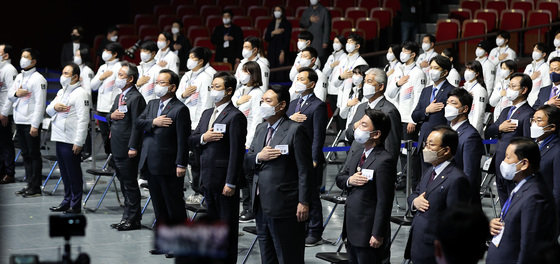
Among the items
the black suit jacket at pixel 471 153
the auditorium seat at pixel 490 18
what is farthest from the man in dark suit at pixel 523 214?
the auditorium seat at pixel 490 18

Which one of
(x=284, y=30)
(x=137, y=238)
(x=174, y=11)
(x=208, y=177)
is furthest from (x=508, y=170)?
(x=174, y=11)

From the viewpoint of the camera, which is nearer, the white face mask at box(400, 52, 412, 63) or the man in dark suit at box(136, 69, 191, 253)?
the man in dark suit at box(136, 69, 191, 253)

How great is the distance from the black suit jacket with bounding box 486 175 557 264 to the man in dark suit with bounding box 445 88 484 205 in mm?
1042

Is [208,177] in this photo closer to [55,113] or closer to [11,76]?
[55,113]

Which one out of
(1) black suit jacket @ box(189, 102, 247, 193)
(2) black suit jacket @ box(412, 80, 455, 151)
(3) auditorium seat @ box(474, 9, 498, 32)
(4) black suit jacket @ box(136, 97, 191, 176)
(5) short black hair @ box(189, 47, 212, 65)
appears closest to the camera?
(1) black suit jacket @ box(189, 102, 247, 193)

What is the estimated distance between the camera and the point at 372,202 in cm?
629

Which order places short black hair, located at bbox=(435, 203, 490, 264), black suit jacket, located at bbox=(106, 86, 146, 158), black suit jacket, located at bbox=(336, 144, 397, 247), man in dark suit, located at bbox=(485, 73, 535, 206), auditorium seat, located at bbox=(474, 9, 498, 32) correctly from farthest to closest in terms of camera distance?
auditorium seat, located at bbox=(474, 9, 498, 32), black suit jacket, located at bbox=(106, 86, 146, 158), man in dark suit, located at bbox=(485, 73, 535, 206), black suit jacket, located at bbox=(336, 144, 397, 247), short black hair, located at bbox=(435, 203, 490, 264)

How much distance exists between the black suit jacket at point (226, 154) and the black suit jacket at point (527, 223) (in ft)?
7.96

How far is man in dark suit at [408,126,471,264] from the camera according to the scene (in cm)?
585

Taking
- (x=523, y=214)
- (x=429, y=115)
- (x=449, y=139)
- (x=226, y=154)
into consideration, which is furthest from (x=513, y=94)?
(x=523, y=214)

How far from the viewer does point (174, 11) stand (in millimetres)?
18016

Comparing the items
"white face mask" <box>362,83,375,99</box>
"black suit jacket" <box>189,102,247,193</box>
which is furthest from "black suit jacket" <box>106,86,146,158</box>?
"white face mask" <box>362,83,375,99</box>

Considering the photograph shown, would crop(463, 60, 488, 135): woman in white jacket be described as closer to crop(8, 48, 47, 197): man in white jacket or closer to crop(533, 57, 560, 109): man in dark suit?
crop(533, 57, 560, 109): man in dark suit

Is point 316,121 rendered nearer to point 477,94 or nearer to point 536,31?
point 477,94
